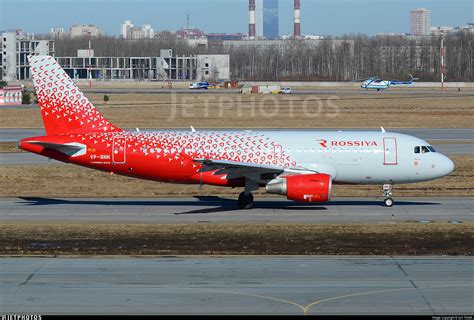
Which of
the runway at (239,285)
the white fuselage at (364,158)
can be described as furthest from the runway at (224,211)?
the runway at (239,285)

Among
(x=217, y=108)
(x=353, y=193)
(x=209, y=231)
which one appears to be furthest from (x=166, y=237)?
(x=217, y=108)

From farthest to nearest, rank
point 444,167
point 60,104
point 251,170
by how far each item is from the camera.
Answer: point 60,104 < point 444,167 < point 251,170

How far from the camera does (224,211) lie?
41844 mm

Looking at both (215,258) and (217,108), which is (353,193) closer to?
(215,258)

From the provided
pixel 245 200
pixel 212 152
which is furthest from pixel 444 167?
pixel 212 152

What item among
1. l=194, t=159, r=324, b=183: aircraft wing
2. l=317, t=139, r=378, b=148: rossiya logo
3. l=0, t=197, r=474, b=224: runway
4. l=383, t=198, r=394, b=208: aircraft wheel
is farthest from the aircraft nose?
l=194, t=159, r=324, b=183: aircraft wing

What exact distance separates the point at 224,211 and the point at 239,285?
52.1 ft

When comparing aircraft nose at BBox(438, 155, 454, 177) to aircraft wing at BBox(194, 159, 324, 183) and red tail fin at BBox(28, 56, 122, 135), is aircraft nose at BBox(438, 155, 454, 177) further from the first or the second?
red tail fin at BBox(28, 56, 122, 135)

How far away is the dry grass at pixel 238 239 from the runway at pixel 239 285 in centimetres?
151

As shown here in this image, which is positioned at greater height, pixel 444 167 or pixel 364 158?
pixel 364 158

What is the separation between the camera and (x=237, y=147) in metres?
41.8

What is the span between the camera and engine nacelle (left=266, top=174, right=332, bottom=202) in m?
40.1

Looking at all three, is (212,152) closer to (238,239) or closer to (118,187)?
(238,239)

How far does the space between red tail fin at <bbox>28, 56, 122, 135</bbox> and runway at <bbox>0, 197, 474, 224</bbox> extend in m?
3.96
